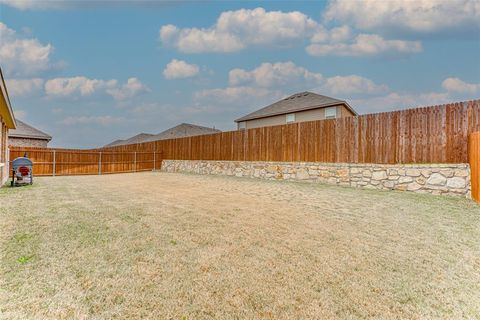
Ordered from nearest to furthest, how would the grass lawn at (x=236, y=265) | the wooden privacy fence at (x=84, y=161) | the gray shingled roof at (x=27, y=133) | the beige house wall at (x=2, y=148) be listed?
1. the grass lawn at (x=236, y=265)
2. the beige house wall at (x=2, y=148)
3. the wooden privacy fence at (x=84, y=161)
4. the gray shingled roof at (x=27, y=133)

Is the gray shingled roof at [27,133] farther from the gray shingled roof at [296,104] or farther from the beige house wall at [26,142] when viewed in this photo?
the gray shingled roof at [296,104]

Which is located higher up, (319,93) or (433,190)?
(319,93)

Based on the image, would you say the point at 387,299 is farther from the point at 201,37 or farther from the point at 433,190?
the point at 201,37

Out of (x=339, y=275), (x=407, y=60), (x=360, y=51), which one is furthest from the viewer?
(x=360, y=51)

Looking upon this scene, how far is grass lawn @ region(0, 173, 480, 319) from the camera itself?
1.88 metres

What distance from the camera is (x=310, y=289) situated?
214 centimetres

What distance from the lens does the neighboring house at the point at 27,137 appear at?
1892 cm

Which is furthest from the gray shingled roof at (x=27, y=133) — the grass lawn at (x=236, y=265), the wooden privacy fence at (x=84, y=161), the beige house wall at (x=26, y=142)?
the grass lawn at (x=236, y=265)

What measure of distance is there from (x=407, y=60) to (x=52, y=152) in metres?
21.6

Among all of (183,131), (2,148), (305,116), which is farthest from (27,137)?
(305,116)

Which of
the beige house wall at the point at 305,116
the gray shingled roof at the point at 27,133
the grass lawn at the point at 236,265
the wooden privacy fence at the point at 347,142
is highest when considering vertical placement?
the beige house wall at the point at 305,116

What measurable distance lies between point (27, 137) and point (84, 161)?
7040mm

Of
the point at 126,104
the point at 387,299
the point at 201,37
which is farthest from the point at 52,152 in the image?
the point at 387,299

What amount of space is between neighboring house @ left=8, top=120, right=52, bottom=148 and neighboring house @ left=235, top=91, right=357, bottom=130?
17433 millimetres
